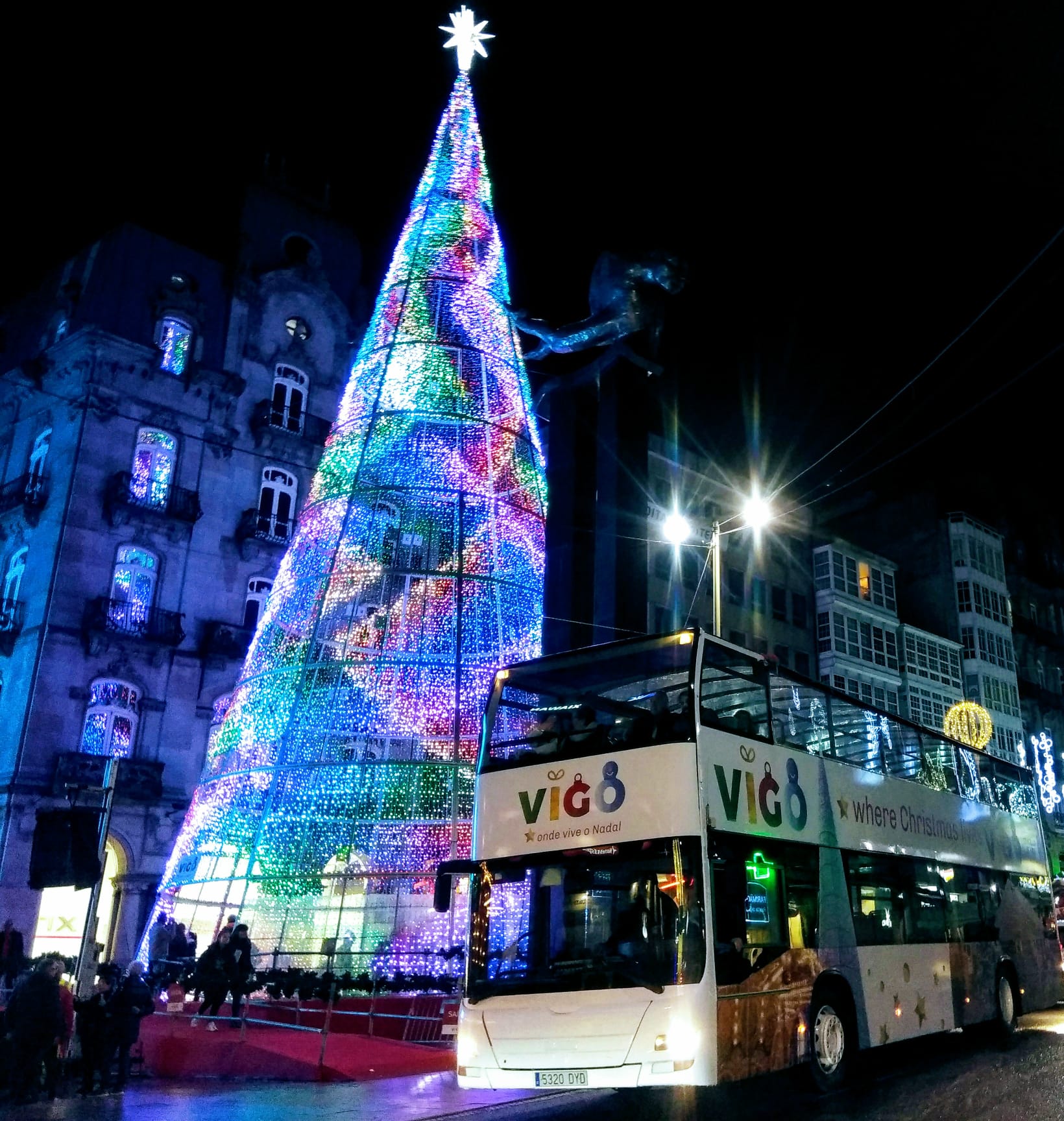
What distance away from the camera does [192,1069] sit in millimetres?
12609

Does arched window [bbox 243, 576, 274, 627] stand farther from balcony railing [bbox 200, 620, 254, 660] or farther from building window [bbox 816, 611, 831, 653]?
building window [bbox 816, 611, 831, 653]

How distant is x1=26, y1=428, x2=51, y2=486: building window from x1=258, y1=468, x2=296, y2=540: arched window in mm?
6278

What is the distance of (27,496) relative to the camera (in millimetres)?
29438

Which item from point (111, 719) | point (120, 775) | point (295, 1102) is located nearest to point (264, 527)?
point (111, 719)

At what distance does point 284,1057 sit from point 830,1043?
637 cm

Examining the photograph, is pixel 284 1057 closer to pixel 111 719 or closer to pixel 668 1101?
pixel 668 1101

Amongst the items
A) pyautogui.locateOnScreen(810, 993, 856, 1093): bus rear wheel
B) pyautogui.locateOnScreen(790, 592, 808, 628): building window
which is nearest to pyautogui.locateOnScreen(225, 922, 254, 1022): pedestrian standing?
pyautogui.locateOnScreen(810, 993, 856, 1093): bus rear wheel

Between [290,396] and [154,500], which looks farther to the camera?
[290,396]

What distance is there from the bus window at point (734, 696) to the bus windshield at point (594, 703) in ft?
0.68

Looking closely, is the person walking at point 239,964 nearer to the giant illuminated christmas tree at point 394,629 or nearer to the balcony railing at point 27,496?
the giant illuminated christmas tree at point 394,629

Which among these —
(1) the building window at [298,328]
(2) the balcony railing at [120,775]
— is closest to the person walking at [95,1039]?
(2) the balcony railing at [120,775]

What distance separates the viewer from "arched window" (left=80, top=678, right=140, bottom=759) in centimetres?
2831

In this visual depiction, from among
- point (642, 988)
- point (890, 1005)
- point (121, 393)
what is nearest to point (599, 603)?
point (890, 1005)

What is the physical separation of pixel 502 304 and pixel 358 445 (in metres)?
3.73
